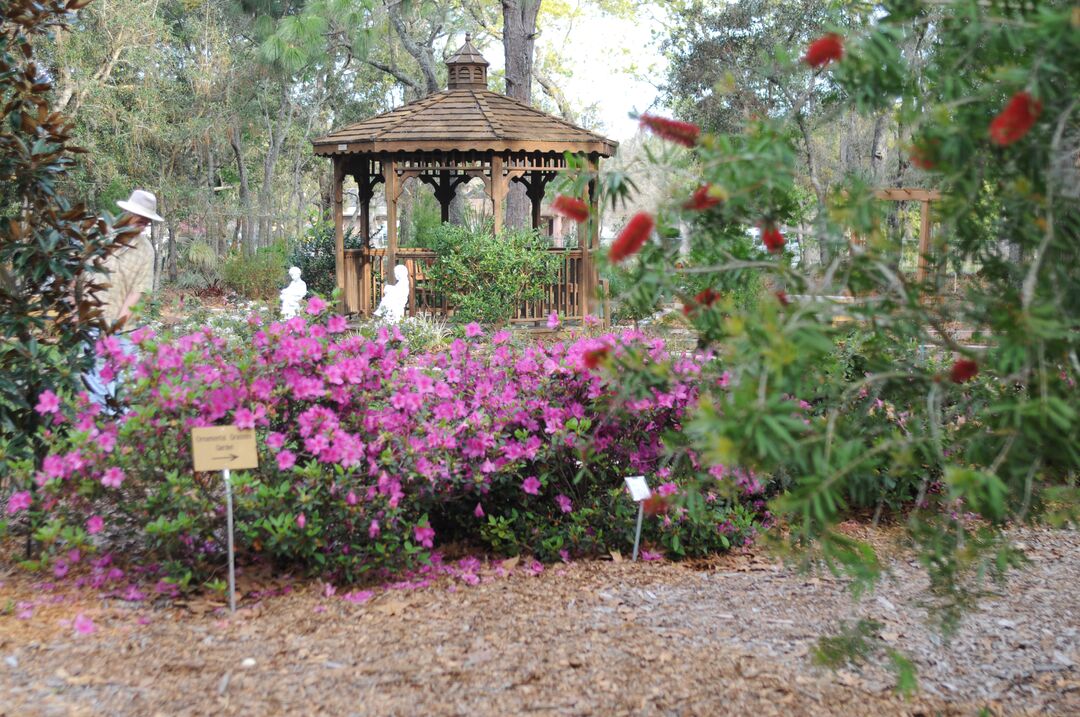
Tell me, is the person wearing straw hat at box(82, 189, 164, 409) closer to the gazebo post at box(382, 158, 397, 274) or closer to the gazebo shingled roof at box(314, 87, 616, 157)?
the gazebo shingled roof at box(314, 87, 616, 157)

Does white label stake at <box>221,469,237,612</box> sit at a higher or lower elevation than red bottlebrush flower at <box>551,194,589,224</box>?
lower

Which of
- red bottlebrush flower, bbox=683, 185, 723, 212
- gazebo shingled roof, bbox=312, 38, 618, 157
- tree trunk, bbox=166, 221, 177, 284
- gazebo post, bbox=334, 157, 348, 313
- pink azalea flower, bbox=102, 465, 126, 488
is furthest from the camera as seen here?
tree trunk, bbox=166, 221, 177, 284

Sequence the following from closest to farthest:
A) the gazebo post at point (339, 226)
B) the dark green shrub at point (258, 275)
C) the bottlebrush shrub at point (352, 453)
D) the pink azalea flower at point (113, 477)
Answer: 1. the pink azalea flower at point (113, 477)
2. the bottlebrush shrub at point (352, 453)
3. the gazebo post at point (339, 226)
4. the dark green shrub at point (258, 275)

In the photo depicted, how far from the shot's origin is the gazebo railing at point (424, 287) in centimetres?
1437

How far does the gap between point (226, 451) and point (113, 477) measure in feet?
1.57

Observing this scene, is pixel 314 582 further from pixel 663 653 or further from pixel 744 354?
pixel 744 354

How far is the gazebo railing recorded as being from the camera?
14367mm

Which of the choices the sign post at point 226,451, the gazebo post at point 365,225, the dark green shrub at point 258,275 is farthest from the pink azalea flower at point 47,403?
the dark green shrub at point 258,275

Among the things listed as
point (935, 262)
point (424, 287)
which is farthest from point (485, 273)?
point (935, 262)

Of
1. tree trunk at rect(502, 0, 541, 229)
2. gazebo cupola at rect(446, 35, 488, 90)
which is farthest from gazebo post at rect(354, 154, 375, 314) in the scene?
tree trunk at rect(502, 0, 541, 229)

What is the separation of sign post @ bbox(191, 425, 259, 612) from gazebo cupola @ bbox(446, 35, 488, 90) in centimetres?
1332

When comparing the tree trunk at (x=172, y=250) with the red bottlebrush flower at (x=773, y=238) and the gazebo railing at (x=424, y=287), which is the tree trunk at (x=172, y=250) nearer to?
the gazebo railing at (x=424, y=287)

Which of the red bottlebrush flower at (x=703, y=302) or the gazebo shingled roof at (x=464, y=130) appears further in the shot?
the gazebo shingled roof at (x=464, y=130)

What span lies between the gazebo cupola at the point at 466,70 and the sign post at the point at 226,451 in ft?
43.7
